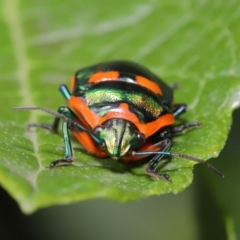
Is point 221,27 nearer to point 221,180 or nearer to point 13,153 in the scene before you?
point 221,180

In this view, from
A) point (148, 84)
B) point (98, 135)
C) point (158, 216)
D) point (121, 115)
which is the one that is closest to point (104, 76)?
point (148, 84)

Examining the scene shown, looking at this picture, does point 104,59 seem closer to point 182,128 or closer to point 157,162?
point 182,128

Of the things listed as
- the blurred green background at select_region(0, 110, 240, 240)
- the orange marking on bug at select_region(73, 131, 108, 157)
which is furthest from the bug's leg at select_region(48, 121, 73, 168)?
the blurred green background at select_region(0, 110, 240, 240)

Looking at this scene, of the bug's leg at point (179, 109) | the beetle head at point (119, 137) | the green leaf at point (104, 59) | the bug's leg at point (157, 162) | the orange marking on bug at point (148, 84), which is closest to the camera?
the green leaf at point (104, 59)

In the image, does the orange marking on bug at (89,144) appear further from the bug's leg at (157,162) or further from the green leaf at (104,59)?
the bug's leg at (157,162)

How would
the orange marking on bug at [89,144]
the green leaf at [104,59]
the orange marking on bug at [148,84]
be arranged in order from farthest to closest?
1. the orange marking on bug at [148,84]
2. the orange marking on bug at [89,144]
3. the green leaf at [104,59]

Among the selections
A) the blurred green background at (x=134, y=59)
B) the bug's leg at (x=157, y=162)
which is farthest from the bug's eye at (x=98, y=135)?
A: the blurred green background at (x=134, y=59)
